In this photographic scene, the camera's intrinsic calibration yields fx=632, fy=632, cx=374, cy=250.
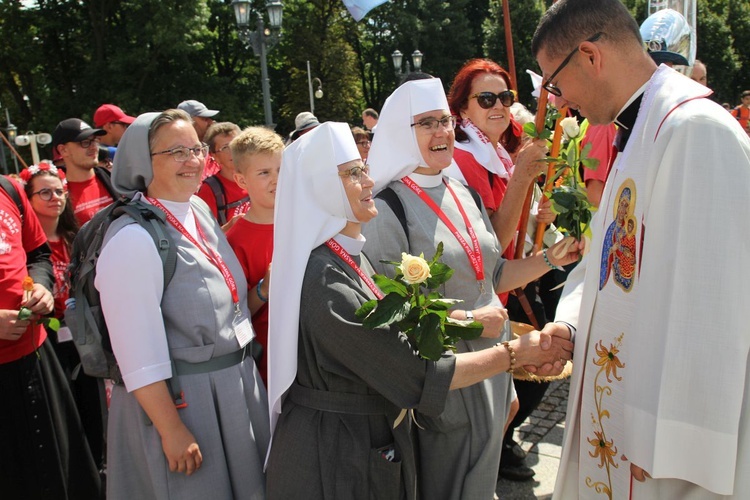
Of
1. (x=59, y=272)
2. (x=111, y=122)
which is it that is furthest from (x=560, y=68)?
(x=111, y=122)

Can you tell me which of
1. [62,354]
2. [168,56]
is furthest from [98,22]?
[62,354]

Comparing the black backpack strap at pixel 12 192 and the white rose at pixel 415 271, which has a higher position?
the black backpack strap at pixel 12 192

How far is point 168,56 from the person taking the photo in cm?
3039

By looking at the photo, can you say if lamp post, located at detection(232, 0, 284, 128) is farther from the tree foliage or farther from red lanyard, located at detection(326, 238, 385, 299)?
the tree foliage

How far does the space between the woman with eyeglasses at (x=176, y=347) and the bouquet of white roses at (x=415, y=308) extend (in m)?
0.88

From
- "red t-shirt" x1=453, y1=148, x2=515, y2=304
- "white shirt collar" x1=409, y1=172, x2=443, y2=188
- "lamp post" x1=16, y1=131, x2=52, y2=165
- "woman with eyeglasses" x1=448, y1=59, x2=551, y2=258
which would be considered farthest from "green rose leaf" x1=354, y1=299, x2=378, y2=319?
"lamp post" x1=16, y1=131, x2=52, y2=165

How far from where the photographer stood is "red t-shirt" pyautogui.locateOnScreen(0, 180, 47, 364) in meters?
3.44

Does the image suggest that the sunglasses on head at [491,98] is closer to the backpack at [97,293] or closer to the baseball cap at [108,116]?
the backpack at [97,293]

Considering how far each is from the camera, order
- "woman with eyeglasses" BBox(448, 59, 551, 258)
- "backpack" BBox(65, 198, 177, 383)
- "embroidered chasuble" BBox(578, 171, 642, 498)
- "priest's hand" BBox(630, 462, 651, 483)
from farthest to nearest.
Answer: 1. "woman with eyeglasses" BBox(448, 59, 551, 258)
2. "backpack" BBox(65, 198, 177, 383)
3. "embroidered chasuble" BBox(578, 171, 642, 498)
4. "priest's hand" BBox(630, 462, 651, 483)

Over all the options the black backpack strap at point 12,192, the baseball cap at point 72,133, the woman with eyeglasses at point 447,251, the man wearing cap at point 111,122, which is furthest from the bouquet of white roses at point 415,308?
the man wearing cap at point 111,122

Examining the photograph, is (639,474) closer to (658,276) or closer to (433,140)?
(658,276)

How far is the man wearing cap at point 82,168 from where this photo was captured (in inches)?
194

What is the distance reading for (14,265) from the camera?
11.5ft

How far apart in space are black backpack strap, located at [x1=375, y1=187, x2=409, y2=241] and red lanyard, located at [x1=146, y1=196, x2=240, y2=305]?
80cm
